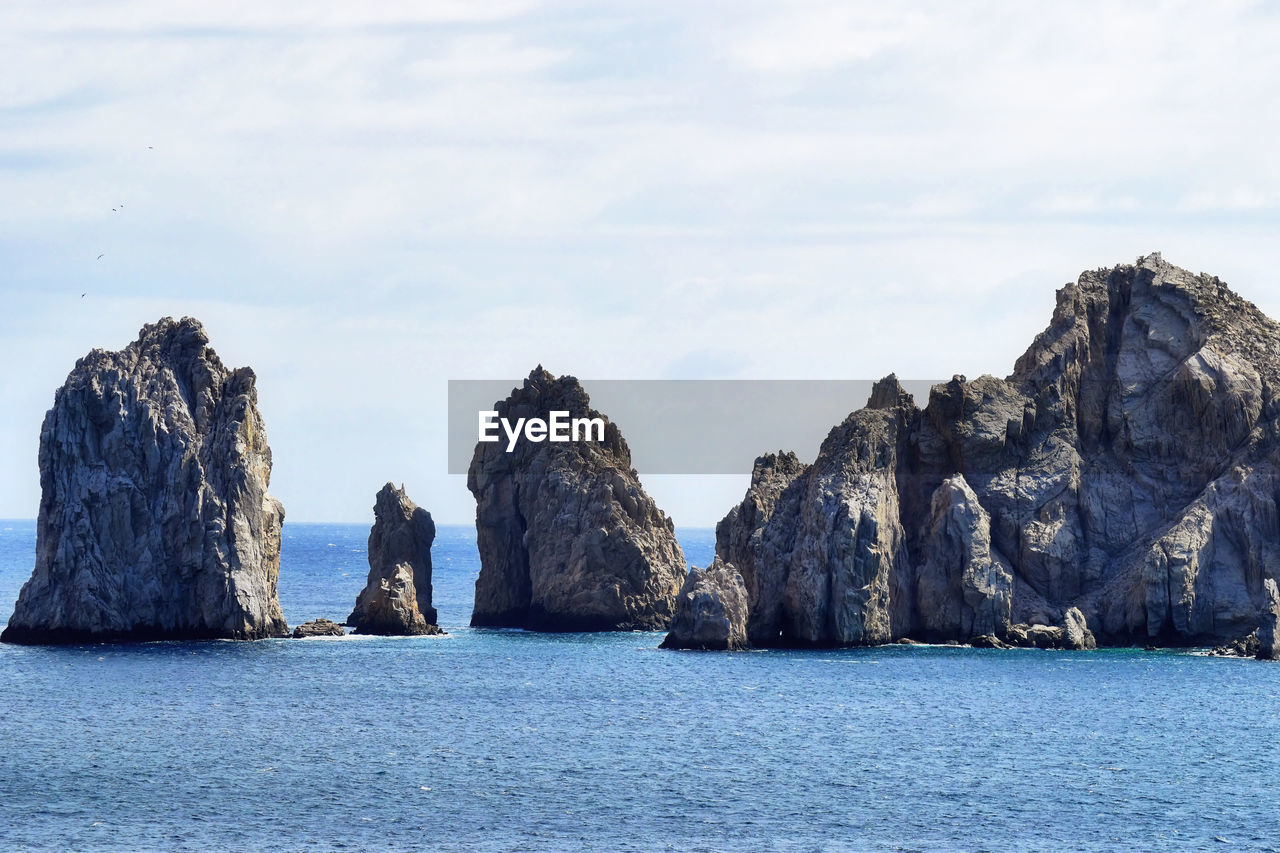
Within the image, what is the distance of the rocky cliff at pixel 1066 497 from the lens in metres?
137

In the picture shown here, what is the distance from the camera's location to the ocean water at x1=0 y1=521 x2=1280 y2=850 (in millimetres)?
74438

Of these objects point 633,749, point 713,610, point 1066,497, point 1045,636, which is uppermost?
point 1066,497

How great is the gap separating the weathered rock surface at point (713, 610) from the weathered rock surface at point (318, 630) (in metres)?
28.7

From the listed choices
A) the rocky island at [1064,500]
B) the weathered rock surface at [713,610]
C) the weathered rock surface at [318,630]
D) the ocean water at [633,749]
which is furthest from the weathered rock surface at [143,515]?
the rocky island at [1064,500]

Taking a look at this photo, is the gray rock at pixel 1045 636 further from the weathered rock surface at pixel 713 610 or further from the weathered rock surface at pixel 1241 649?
the weathered rock surface at pixel 713 610

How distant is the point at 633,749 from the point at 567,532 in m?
64.2

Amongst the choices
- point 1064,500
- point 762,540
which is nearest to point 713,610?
point 762,540

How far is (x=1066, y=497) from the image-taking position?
144m

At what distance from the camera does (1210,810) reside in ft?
262

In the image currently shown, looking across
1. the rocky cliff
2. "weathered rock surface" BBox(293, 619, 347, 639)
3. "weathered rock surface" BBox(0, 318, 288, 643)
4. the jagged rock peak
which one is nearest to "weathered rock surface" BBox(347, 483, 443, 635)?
"weathered rock surface" BBox(293, 619, 347, 639)

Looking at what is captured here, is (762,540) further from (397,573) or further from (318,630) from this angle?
(318,630)

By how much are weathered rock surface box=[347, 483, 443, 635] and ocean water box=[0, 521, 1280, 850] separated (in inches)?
489

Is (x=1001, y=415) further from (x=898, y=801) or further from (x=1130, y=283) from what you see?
(x=898, y=801)

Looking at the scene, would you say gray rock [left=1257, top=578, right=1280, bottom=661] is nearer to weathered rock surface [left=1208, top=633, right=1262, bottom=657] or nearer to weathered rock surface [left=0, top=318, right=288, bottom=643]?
weathered rock surface [left=1208, top=633, right=1262, bottom=657]
